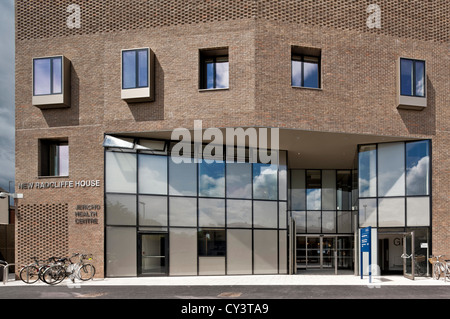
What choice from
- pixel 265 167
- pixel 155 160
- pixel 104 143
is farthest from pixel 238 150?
pixel 104 143

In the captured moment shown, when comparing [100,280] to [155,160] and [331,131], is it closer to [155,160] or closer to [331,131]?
[155,160]

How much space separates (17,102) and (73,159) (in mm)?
4045

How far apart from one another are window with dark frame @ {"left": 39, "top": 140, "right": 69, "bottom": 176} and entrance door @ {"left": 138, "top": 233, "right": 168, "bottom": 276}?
5051 millimetres

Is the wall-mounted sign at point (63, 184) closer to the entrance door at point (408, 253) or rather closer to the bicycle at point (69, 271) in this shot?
the bicycle at point (69, 271)

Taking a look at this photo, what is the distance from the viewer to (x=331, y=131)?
1928 centimetres

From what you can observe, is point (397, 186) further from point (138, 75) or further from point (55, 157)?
point (55, 157)

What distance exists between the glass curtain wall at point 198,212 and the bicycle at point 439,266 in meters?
6.83

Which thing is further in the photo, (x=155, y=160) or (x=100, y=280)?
(x=155, y=160)

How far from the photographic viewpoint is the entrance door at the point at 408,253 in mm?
19859

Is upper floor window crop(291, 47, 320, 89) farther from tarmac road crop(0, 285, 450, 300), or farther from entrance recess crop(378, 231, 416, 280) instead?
tarmac road crop(0, 285, 450, 300)

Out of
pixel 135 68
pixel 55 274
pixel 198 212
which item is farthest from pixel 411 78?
pixel 55 274

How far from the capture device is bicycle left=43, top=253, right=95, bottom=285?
1716cm

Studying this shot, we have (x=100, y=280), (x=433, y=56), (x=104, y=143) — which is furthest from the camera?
(x=433, y=56)

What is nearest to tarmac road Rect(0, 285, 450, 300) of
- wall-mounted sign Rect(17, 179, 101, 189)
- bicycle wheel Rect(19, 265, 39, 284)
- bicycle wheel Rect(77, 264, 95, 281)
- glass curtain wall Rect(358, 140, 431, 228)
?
bicycle wheel Rect(19, 265, 39, 284)
